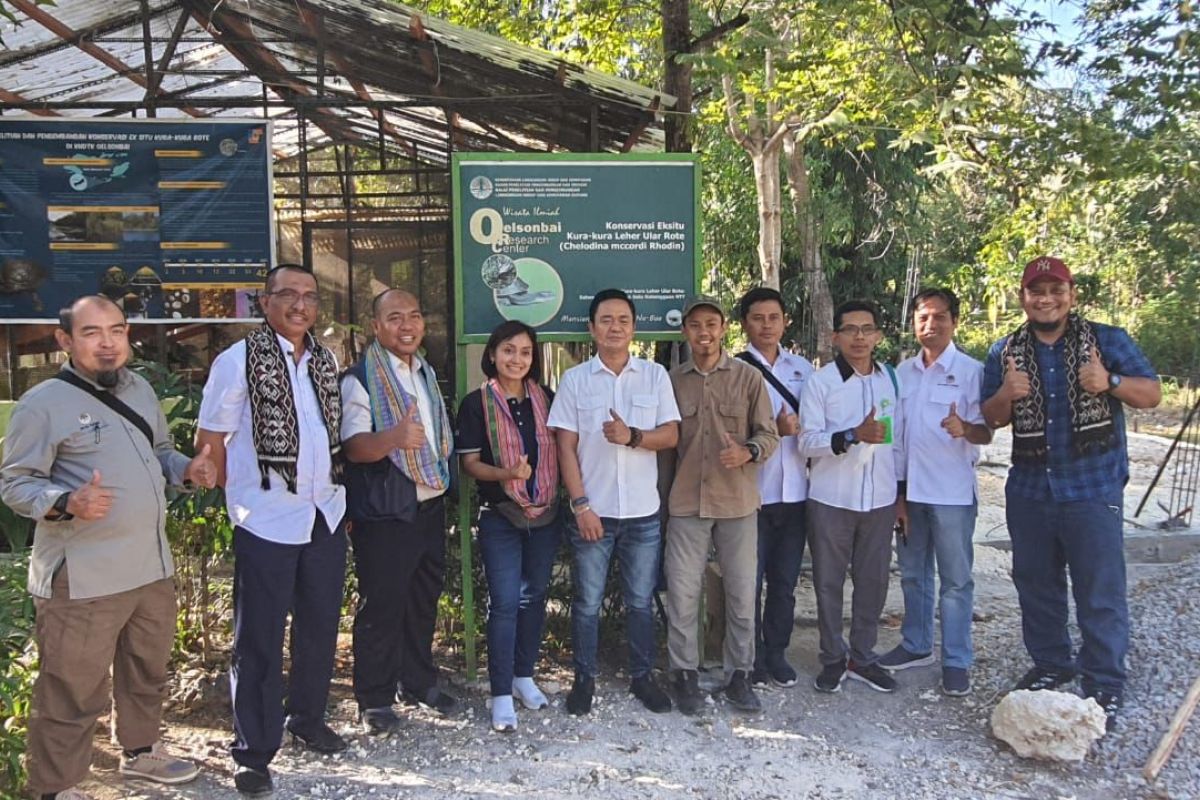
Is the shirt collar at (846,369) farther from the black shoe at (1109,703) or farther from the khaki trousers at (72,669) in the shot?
the khaki trousers at (72,669)

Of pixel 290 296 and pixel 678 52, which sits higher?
pixel 678 52

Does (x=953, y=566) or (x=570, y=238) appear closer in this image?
(x=953, y=566)

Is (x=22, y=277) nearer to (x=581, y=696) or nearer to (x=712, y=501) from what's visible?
(x=581, y=696)

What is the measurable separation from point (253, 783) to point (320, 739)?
1.18ft

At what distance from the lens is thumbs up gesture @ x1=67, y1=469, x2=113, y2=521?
9.16 feet

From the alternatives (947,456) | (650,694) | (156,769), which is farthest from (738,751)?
(156,769)

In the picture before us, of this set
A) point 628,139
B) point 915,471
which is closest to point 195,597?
point 915,471

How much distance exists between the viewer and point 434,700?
4020 mm

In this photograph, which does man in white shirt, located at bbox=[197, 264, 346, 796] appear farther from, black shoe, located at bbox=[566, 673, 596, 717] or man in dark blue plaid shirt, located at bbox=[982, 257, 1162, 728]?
man in dark blue plaid shirt, located at bbox=[982, 257, 1162, 728]

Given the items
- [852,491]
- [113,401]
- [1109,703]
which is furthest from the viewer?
[852,491]

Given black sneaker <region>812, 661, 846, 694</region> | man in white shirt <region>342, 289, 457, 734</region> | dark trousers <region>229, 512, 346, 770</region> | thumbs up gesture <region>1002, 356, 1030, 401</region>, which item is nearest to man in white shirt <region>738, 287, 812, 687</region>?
black sneaker <region>812, 661, 846, 694</region>

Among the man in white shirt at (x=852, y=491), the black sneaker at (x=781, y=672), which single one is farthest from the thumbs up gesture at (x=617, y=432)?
the black sneaker at (x=781, y=672)

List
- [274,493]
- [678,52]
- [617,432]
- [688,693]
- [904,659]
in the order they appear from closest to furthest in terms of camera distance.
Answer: [274,493], [617,432], [688,693], [904,659], [678,52]

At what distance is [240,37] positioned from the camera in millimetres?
6324
